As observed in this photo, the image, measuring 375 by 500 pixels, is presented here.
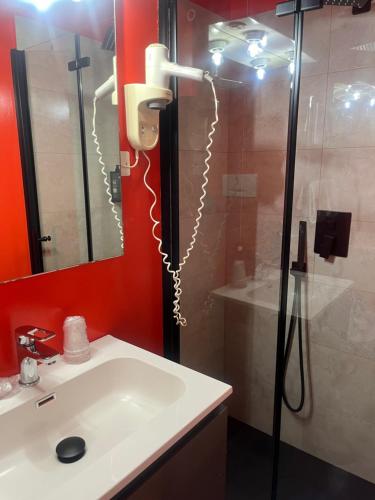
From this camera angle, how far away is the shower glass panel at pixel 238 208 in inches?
68.1

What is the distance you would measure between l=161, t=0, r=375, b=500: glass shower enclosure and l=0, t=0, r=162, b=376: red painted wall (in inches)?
5.0

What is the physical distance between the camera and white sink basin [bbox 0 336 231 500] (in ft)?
2.50

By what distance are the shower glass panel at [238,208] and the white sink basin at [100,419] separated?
73 cm

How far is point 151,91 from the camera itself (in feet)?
4.16

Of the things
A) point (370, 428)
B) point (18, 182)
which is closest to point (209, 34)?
point (18, 182)

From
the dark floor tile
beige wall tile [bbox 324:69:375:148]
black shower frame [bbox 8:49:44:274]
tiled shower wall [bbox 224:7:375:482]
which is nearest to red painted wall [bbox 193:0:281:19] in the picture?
tiled shower wall [bbox 224:7:375:482]

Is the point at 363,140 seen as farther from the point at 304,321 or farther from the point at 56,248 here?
the point at 56,248

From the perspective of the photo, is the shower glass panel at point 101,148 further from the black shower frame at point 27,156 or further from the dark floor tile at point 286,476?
the dark floor tile at point 286,476

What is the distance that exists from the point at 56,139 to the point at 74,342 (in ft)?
2.07

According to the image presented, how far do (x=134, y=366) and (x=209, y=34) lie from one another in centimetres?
152

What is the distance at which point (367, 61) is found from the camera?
5.09ft

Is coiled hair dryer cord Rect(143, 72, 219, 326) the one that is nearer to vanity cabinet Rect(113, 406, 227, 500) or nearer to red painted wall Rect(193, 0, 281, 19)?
red painted wall Rect(193, 0, 281, 19)

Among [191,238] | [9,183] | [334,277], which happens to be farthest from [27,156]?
[334,277]

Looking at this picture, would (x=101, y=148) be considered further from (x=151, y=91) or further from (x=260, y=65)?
(x=260, y=65)
